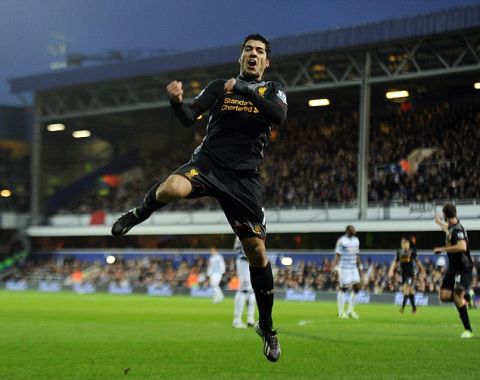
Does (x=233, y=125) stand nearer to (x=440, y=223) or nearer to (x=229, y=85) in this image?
(x=229, y=85)

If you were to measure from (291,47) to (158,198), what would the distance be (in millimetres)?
35021

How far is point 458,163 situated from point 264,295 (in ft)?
108

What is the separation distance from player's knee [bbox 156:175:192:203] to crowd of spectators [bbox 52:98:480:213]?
105 ft

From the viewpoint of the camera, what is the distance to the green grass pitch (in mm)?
9164

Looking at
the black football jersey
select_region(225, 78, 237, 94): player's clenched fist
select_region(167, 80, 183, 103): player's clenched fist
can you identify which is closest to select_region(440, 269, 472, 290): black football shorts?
the black football jersey

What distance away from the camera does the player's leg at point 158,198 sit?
7637mm

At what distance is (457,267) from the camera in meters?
14.6

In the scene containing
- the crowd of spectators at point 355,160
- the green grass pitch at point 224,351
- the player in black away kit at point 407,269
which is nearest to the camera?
the green grass pitch at point 224,351

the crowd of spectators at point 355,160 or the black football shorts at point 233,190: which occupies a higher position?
the crowd of spectators at point 355,160

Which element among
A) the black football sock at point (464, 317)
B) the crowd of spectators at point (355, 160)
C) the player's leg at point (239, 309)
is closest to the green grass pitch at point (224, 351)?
the player's leg at point (239, 309)

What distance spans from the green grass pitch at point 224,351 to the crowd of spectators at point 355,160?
72.0 feet

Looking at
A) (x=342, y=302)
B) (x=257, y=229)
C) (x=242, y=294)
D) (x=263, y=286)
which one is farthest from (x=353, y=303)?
(x=257, y=229)

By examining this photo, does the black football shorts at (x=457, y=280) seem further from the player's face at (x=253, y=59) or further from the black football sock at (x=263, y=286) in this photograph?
the player's face at (x=253, y=59)

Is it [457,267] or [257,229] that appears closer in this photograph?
[257,229]
